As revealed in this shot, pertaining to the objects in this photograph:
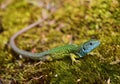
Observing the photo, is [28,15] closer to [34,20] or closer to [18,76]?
[34,20]

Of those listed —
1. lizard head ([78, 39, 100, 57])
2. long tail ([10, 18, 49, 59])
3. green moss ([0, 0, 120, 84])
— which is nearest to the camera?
green moss ([0, 0, 120, 84])

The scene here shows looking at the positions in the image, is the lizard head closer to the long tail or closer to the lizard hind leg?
the lizard hind leg

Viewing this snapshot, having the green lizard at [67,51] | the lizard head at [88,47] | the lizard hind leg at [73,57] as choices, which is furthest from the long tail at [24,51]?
the lizard head at [88,47]

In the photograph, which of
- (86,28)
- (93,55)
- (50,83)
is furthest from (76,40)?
(50,83)

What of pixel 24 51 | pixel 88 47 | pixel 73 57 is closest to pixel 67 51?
pixel 73 57

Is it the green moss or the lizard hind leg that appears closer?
the green moss

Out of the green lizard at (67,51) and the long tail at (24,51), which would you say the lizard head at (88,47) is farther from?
the long tail at (24,51)

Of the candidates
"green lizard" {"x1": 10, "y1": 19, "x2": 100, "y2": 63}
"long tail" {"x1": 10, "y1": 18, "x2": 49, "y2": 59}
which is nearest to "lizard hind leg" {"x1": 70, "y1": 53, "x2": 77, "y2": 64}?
"green lizard" {"x1": 10, "y1": 19, "x2": 100, "y2": 63}
